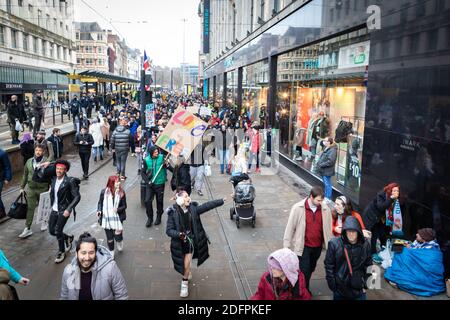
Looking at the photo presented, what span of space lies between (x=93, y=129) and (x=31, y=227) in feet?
24.9

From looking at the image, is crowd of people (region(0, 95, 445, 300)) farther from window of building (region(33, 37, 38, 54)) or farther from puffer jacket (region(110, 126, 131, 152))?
window of building (region(33, 37, 38, 54))

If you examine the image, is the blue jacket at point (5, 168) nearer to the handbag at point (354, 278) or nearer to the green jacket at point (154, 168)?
the green jacket at point (154, 168)

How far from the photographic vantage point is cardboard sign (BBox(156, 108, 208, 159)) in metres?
8.70

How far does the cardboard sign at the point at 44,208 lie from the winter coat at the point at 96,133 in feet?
27.7

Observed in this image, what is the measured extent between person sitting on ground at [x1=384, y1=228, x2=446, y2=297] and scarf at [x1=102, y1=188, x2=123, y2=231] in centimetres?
455

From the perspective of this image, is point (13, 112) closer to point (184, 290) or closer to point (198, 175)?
point (198, 175)

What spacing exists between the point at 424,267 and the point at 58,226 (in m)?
5.55

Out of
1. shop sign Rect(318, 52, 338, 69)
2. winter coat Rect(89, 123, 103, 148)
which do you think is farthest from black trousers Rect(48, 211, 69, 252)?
→ winter coat Rect(89, 123, 103, 148)

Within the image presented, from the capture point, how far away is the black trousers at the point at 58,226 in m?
6.45

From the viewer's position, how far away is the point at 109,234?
22.5 ft

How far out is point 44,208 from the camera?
7.06 metres

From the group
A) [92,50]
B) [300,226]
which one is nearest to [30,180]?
[300,226]

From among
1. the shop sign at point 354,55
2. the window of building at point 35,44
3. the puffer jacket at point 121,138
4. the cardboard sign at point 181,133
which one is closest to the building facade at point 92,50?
the window of building at point 35,44
